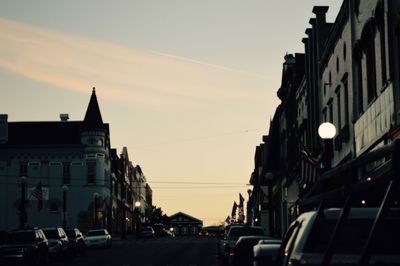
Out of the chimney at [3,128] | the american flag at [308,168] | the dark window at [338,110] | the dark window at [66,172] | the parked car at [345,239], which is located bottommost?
the parked car at [345,239]

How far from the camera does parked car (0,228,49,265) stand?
109ft

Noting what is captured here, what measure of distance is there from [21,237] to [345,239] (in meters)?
28.5

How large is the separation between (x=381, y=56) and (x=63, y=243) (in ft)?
73.6

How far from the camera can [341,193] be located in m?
5.51

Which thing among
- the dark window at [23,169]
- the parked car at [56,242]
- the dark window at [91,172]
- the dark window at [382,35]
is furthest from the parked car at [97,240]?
the dark window at [382,35]

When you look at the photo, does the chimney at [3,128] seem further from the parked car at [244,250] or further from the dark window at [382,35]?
the dark window at [382,35]

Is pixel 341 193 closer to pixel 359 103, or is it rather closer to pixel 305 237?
pixel 305 237

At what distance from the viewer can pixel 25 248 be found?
33.2 m

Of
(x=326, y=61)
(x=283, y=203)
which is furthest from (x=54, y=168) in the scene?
(x=326, y=61)

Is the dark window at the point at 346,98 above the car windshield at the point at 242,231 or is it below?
above

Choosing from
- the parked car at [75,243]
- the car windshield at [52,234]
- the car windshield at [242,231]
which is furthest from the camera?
the parked car at [75,243]

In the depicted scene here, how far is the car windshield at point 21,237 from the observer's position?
113 ft

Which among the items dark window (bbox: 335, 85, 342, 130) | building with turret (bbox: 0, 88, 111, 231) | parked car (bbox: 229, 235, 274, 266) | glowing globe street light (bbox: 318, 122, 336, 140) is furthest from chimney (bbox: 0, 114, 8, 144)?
glowing globe street light (bbox: 318, 122, 336, 140)

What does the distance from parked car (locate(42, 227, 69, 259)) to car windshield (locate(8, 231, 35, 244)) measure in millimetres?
3102
